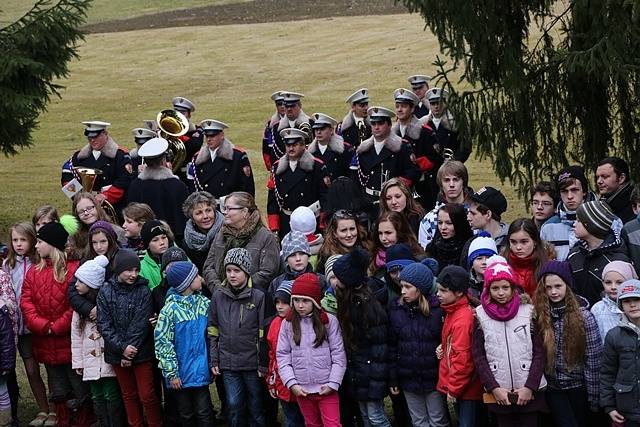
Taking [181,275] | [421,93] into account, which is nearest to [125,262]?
[181,275]

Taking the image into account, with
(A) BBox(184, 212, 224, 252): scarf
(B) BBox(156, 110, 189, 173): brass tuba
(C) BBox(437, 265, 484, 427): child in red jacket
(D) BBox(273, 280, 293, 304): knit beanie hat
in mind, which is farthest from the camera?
(B) BBox(156, 110, 189, 173): brass tuba

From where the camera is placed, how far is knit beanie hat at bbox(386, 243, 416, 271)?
9023 mm

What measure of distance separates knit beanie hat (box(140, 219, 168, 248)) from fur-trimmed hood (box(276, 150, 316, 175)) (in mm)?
2824

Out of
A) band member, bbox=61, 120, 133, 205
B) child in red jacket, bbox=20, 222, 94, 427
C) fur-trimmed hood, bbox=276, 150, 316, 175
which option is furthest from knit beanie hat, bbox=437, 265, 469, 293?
band member, bbox=61, 120, 133, 205

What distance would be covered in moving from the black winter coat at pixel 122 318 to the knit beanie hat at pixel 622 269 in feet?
12.0

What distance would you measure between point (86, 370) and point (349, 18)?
32.7 meters

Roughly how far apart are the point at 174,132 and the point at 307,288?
7.16m

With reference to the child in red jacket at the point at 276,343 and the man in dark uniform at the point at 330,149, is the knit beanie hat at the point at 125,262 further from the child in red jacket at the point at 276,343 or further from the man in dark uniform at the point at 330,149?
the man in dark uniform at the point at 330,149

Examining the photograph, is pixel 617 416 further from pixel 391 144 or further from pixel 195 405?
pixel 391 144

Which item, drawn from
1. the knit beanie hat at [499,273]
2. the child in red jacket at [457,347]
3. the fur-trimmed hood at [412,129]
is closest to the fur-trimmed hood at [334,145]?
the fur-trimmed hood at [412,129]

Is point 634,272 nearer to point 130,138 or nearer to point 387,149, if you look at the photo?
point 387,149

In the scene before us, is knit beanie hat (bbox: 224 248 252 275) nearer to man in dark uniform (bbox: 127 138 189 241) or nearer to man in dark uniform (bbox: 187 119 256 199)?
man in dark uniform (bbox: 127 138 189 241)

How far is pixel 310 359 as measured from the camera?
28.9ft

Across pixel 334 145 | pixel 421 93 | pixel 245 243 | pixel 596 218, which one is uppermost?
pixel 596 218
